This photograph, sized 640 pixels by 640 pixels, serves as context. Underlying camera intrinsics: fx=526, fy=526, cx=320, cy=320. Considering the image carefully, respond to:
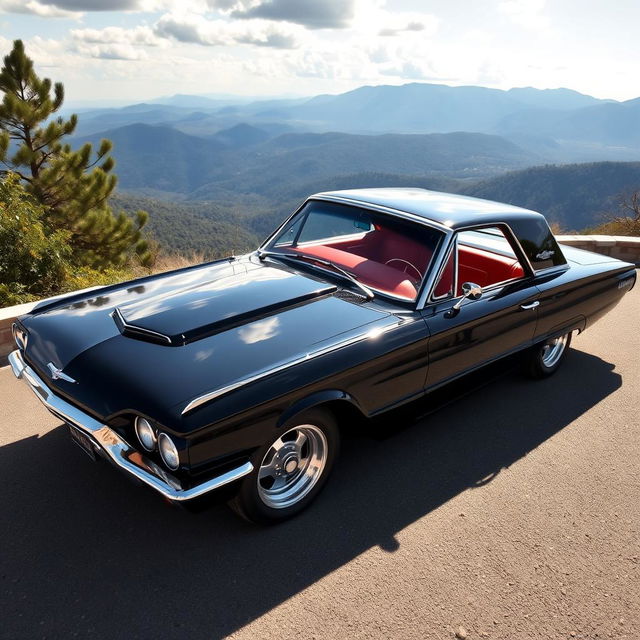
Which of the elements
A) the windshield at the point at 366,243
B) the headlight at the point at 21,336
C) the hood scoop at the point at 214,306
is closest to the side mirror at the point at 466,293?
the windshield at the point at 366,243

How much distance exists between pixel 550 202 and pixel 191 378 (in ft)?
592

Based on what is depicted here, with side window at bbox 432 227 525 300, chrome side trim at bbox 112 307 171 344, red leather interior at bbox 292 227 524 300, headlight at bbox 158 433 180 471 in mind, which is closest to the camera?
Result: headlight at bbox 158 433 180 471

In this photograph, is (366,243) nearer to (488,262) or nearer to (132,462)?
(488,262)

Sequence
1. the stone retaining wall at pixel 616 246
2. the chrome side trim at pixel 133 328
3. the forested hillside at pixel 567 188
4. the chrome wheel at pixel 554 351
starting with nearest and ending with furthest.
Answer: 1. the chrome side trim at pixel 133 328
2. the chrome wheel at pixel 554 351
3. the stone retaining wall at pixel 616 246
4. the forested hillside at pixel 567 188

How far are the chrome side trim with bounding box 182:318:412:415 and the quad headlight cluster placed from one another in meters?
0.17

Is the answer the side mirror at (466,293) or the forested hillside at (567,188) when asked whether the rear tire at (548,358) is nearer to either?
the side mirror at (466,293)

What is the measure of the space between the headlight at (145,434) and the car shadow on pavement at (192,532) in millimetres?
684

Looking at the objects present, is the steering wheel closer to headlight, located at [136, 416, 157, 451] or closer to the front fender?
the front fender

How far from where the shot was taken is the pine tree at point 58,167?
16078 millimetres

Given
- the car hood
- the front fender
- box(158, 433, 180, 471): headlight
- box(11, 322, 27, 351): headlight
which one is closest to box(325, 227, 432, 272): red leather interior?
the car hood

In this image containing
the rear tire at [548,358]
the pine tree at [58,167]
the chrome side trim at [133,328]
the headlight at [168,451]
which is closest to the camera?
the headlight at [168,451]

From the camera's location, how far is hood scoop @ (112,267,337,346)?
286 cm

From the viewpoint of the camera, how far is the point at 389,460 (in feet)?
11.7

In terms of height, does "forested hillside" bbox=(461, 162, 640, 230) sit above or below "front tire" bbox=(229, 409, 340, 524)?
below
